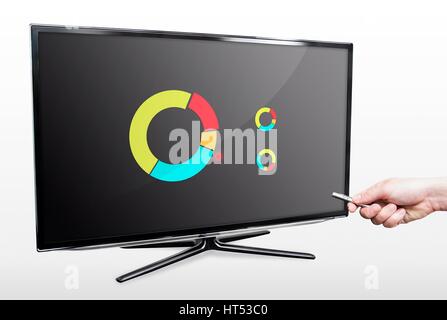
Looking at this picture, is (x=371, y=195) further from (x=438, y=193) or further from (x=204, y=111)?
(x=204, y=111)

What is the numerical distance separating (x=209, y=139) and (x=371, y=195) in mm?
640

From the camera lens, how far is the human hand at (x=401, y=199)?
180cm

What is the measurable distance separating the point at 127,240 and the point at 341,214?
0.96 metres

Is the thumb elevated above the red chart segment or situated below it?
below

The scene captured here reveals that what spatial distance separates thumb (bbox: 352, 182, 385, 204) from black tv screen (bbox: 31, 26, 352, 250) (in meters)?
0.29

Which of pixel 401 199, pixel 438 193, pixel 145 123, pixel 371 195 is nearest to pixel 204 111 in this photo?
pixel 145 123

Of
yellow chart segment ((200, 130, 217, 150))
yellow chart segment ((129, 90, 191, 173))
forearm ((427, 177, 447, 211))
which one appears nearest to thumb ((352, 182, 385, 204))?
forearm ((427, 177, 447, 211))

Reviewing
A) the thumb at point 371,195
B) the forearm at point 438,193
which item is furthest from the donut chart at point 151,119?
the forearm at point 438,193

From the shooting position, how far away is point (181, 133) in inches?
72.1

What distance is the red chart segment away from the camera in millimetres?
1832

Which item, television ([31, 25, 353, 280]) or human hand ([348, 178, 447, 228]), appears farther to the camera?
human hand ([348, 178, 447, 228])

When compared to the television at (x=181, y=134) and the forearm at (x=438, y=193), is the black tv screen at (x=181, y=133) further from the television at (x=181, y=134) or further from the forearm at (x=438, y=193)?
the forearm at (x=438, y=193)

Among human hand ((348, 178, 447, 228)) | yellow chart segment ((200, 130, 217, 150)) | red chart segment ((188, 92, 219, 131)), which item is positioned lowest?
human hand ((348, 178, 447, 228))

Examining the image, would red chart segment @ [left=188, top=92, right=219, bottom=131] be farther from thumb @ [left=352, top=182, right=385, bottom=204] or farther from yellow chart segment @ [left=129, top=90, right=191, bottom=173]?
thumb @ [left=352, top=182, right=385, bottom=204]
